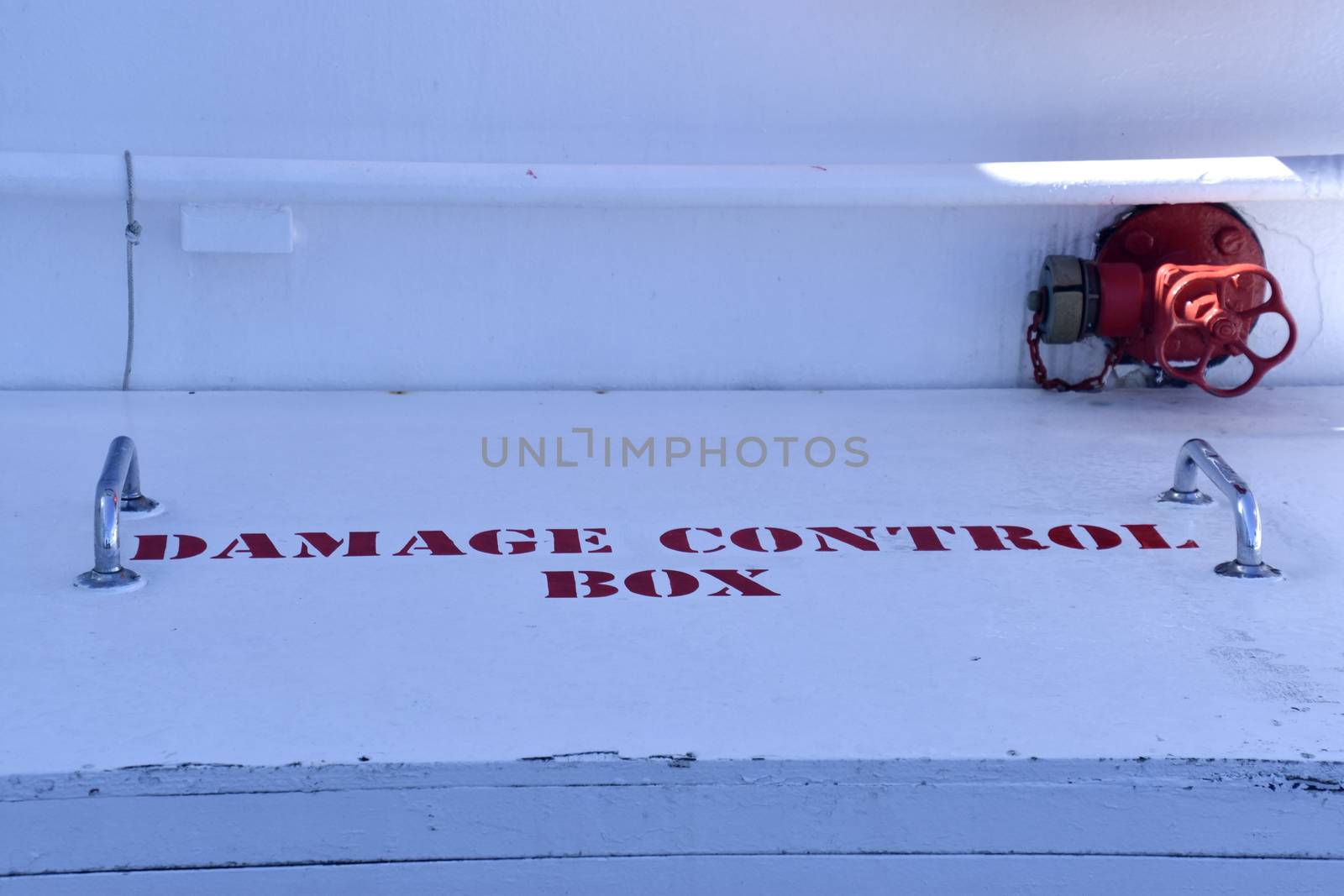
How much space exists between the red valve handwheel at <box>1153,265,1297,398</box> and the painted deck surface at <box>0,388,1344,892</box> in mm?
205

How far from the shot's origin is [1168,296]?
1.80 metres

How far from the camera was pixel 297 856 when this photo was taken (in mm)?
932

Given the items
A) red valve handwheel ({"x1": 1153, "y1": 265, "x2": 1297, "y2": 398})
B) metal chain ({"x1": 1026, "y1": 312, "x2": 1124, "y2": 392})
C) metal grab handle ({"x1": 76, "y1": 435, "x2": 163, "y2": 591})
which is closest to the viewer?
metal grab handle ({"x1": 76, "y1": 435, "x2": 163, "y2": 591})

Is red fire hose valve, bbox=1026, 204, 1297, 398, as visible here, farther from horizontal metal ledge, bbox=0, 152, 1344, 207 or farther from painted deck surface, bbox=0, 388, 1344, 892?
painted deck surface, bbox=0, 388, 1344, 892

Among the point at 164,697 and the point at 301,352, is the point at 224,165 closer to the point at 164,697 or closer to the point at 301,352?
the point at 301,352

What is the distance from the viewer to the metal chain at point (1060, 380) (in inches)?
77.7

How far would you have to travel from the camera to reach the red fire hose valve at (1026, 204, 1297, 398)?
70.2 inches

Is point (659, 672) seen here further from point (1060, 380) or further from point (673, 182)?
point (1060, 380)

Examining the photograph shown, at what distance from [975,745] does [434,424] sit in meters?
1.03

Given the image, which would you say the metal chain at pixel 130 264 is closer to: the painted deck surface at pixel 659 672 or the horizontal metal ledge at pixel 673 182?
the horizontal metal ledge at pixel 673 182

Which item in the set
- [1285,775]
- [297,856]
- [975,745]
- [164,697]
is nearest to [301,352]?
[164,697]

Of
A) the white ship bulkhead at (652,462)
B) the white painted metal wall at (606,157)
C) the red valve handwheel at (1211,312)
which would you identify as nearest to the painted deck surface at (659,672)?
the white ship bulkhead at (652,462)

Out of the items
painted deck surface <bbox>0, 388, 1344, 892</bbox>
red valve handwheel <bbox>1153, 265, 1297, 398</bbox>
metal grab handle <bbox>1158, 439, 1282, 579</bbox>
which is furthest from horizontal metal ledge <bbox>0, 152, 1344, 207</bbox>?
metal grab handle <bbox>1158, 439, 1282, 579</bbox>

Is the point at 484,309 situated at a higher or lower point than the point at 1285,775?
higher
